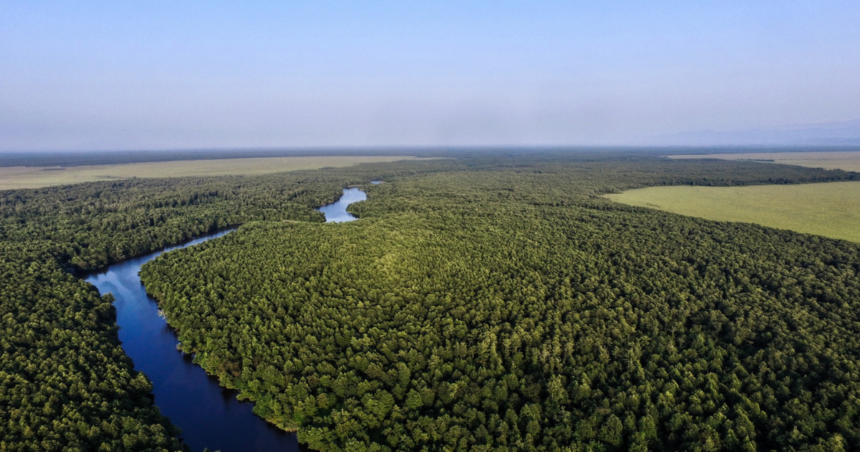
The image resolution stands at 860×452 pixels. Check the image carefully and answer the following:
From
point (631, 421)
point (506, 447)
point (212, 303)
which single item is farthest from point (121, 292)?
point (631, 421)

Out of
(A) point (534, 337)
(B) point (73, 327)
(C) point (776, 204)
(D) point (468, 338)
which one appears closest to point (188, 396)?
(B) point (73, 327)

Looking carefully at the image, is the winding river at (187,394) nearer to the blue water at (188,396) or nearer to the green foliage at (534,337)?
the blue water at (188,396)

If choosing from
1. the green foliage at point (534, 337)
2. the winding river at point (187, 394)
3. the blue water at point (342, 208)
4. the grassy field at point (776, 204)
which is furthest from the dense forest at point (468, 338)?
the blue water at point (342, 208)

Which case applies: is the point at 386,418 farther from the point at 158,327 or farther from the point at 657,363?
the point at 158,327

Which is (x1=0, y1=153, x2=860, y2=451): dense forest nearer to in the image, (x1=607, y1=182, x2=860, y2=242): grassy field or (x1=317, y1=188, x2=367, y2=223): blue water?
(x1=607, y1=182, x2=860, y2=242): grassy field

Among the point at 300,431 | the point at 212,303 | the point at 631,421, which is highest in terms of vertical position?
the point at 212,303

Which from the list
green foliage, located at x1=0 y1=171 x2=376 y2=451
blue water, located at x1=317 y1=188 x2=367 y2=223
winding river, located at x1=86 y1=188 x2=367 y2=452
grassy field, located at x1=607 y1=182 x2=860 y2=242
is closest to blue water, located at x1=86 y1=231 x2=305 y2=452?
winding river, located at x1=86 y1=188 x2=367 y2=452

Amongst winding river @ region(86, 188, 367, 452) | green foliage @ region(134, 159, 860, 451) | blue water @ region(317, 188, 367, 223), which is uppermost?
blue water @ region(317, 188, 367, 223)
